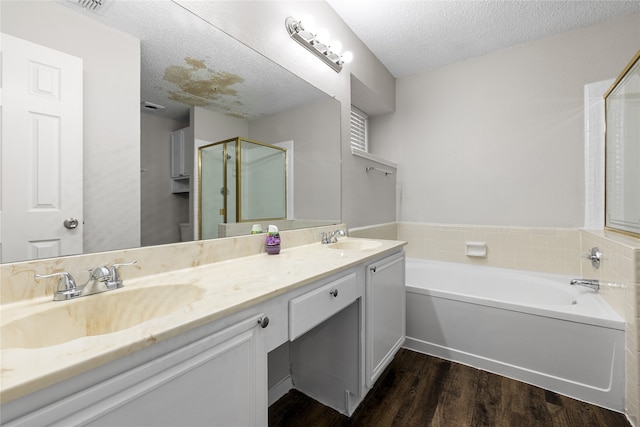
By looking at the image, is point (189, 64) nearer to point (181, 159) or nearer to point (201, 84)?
point (201, 84)

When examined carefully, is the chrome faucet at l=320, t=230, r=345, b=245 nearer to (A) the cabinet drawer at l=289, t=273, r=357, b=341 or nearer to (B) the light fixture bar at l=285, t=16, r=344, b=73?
(A) the cabinet drawer at l=289, t=273, r=357, b=341

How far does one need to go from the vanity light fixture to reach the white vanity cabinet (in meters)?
0.98

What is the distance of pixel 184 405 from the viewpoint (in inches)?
24.8

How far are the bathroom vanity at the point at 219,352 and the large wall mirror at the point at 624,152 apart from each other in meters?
1.57

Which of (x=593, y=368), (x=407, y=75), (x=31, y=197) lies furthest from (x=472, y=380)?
(x=407, y=75)

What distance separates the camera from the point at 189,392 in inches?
25.1

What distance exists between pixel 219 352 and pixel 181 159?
784 mm

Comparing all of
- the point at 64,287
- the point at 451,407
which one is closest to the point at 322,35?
the point at 64,287

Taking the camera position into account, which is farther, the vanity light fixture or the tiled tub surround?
the vanity light fixture

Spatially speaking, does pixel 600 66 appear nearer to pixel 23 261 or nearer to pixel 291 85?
pixel 291 85

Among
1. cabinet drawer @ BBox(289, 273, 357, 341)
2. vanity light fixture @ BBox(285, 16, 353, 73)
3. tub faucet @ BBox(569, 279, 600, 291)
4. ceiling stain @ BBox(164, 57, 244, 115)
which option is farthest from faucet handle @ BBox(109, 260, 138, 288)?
tub faucet @ BBox(569, 279, 600, 291)

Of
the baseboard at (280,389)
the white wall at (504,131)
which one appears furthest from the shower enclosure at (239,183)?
Result: the white wall at (504,131)

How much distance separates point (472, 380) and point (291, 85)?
208 centimetres

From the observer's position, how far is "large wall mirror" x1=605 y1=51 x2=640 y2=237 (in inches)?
65.9
